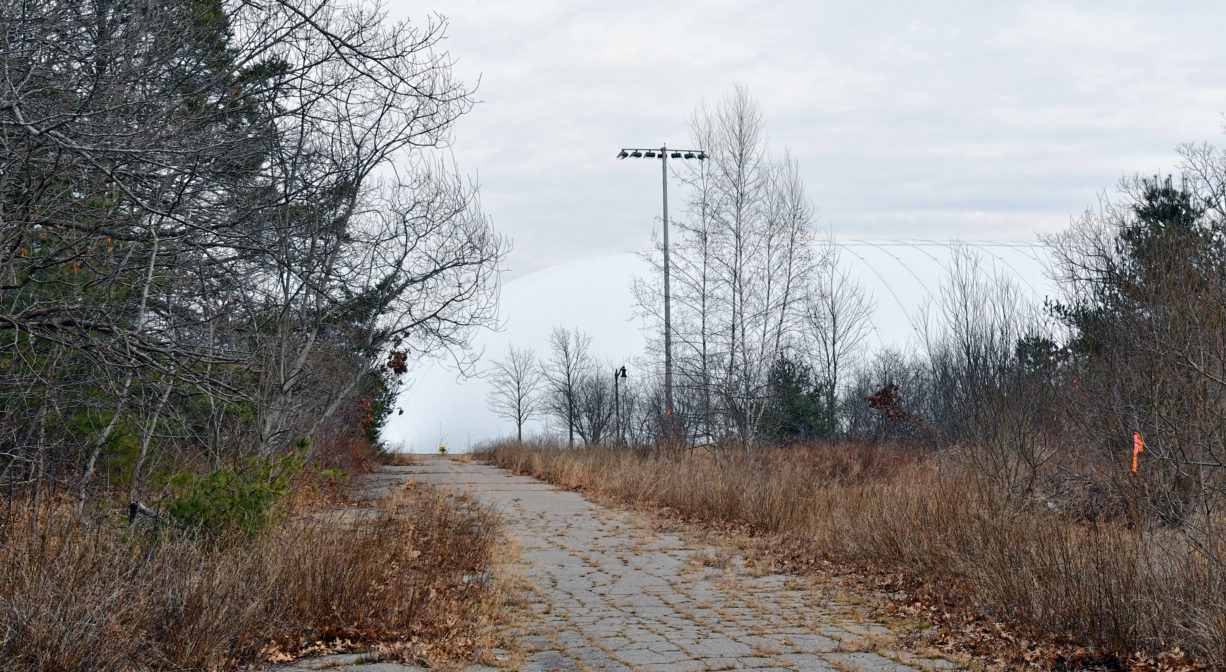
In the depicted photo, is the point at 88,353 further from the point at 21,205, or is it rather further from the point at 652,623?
the point at 652,623

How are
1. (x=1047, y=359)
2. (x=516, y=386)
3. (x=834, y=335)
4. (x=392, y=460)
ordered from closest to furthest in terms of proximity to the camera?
(x=1047, y=359) → (x=834, y=335) → (x=392, y=460) → (x=516, y=386)

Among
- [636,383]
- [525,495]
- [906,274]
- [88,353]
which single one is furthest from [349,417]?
[906,274]

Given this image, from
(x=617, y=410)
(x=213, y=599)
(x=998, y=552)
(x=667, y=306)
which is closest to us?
(x=213, y=599)

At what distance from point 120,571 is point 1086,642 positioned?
5.75m

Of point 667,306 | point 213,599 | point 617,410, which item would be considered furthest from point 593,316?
point 213,599

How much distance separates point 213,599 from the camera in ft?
17.8

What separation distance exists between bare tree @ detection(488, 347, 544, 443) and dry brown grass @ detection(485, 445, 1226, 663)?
3052 centimetres

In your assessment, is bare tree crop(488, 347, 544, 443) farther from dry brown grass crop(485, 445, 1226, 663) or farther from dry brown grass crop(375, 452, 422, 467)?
dry brown grass crop(485, 445, 1226, 663)

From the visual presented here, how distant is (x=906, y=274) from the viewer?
49312mm

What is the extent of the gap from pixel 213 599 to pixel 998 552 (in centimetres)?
531

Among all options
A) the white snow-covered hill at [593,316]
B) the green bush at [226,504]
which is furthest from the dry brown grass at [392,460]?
the green bush at [226,504]

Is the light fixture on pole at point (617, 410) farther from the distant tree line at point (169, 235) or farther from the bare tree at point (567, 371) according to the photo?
the distant tree line at point (169, 235)

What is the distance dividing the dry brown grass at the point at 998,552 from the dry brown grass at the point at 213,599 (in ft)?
11.9

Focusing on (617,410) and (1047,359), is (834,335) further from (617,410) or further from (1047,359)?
(1047,359)
